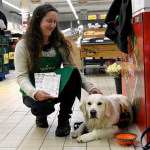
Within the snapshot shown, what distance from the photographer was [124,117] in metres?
2.85

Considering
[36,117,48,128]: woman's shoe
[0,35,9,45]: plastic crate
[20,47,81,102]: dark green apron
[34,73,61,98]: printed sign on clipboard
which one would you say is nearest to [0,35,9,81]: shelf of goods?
[0,35,9,45]: plastic crate

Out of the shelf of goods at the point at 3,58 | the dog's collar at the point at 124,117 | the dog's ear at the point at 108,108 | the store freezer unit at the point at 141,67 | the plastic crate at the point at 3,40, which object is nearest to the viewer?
the store freezer unit at the point at 141,67

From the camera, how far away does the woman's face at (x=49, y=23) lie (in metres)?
2.63

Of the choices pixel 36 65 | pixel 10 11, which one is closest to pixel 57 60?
pixel 36 65

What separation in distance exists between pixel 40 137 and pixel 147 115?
1.08 meters

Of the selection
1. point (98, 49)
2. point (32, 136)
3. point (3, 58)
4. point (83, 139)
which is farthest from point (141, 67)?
point (3, 58)

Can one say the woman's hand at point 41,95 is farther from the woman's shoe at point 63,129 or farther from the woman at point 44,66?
the woman's shoe at point 63,129

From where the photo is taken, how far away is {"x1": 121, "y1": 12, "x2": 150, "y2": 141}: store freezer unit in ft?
7.57

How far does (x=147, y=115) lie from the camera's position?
2400 mm

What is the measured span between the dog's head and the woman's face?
798 millimetres

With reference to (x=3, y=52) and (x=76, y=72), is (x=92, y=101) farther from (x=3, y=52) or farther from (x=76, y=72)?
(x=3, y=52)

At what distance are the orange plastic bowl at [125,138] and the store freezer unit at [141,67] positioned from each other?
141 mm

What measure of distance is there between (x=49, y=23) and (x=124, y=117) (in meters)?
1.27

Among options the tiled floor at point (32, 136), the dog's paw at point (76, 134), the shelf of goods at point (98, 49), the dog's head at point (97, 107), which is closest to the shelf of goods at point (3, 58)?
the shelf of goods at point (98, 49)
